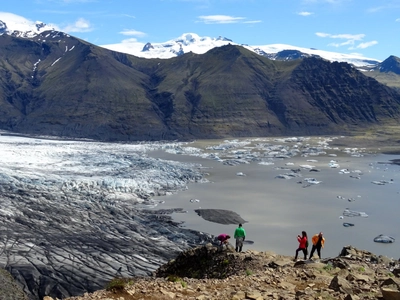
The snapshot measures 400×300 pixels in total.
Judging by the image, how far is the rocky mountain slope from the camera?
132 m

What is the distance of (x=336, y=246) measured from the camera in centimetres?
3119

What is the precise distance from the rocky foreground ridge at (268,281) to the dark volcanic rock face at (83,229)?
1091 cm

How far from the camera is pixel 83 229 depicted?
34344 mm

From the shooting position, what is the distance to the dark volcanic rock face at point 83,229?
25922mm

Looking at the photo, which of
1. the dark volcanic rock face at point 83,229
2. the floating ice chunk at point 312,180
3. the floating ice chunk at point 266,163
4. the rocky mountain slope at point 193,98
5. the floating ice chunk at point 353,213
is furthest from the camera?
the rocky mountain slope at point 193,98

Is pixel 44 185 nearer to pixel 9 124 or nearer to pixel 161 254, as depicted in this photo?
pixel 161 254

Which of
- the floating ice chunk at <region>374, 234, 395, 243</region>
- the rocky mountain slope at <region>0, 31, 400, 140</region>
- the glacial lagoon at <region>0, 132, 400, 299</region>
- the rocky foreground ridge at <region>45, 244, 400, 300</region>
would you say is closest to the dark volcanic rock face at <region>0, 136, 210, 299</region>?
the glacial lagoon at <region>0, 132, 400, 299</region>

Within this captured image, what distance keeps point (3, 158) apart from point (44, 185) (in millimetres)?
23391

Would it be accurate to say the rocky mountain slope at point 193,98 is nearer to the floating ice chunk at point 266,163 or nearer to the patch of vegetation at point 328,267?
the floating ice chunk at point 266,163

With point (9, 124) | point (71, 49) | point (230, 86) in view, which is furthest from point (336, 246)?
point (71, 49)

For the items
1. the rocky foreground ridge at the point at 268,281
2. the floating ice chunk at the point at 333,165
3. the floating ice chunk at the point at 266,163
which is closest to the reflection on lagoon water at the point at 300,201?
the floating ice chunk at the point at 266,163

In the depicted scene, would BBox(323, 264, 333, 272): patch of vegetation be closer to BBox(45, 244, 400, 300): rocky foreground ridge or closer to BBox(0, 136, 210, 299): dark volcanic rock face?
BBox(45, 244, 400, 300): rocky foreground ridge

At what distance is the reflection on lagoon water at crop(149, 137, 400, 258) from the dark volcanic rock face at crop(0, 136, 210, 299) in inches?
137

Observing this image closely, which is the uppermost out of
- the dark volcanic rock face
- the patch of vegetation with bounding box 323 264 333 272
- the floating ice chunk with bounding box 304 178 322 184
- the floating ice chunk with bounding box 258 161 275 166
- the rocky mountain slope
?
the rocky mountain slope
